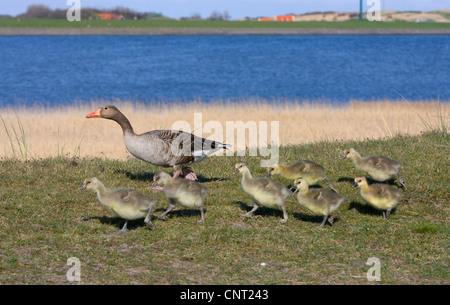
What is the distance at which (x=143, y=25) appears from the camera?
12862 cm

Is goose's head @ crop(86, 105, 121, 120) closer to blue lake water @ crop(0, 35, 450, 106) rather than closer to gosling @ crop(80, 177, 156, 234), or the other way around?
gosling @ crop(80, 177, 156, 234)

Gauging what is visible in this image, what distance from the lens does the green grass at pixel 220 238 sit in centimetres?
765

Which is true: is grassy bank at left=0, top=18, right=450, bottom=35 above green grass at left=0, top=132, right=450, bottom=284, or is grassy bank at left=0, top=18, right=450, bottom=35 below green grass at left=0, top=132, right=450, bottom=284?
above

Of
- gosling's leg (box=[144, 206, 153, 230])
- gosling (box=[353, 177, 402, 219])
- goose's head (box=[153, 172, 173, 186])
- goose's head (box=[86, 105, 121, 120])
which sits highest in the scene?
goose's head (box=[86, 105, 121, 120])

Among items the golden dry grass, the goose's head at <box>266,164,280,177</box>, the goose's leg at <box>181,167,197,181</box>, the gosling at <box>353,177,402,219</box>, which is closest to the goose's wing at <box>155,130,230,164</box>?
the goose's leg at <box>181,167,197,181</box>

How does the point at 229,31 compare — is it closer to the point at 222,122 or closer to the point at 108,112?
the point at 222,122

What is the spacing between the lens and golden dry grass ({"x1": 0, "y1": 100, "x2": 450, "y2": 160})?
1903 centimetres

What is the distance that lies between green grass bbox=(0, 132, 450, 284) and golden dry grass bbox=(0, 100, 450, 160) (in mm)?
6023

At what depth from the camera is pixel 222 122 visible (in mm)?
23781

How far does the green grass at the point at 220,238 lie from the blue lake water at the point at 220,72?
1764 centimetres

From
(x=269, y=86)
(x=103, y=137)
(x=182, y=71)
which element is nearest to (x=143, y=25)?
(x=182, y=71)

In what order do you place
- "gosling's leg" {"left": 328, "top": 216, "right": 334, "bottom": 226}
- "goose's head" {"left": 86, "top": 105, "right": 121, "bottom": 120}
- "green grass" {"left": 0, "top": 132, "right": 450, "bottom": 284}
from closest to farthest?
"green grass" {"left": 0, "top": 132, "right": 450, "bottom": 284}
"gosling's leg" {"left": 328, "top": 216, "right": 334, "bottom": 226}
"goose's head" {"left": 86, "top": 105, "right": 121, "bottom": 120}

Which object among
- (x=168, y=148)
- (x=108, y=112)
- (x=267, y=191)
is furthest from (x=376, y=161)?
(x=108, y=112)

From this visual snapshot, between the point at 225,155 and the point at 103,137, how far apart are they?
322 inches
